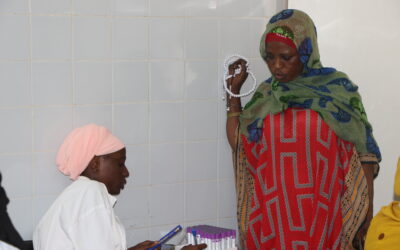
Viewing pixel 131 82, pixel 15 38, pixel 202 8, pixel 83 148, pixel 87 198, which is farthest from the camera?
pixel 202 8

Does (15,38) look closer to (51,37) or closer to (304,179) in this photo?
(51,37)

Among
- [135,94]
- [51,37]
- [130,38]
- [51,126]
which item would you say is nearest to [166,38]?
[130,38]

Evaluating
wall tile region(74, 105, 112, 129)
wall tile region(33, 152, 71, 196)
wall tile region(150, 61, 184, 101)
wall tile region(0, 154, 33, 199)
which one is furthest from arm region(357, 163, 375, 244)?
wall tile region(0, 154, 33, 199)

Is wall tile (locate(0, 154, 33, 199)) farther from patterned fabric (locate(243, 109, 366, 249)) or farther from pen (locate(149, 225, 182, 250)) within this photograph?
patterned fabric (locate(243, 109, 366, 249))

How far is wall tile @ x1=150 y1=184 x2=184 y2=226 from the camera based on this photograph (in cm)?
305

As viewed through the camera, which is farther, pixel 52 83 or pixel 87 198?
pixel 52 83

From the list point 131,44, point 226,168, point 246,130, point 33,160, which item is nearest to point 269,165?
point 246,130

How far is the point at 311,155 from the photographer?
2.82 m

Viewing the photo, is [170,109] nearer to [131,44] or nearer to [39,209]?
[131,44]

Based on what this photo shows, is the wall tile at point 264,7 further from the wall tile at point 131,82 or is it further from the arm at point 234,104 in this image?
the wall tile at point 131,82

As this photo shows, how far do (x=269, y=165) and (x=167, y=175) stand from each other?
474mm

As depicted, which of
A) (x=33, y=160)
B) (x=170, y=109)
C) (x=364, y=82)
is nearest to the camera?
(x=33, y=160)

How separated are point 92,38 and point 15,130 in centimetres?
48

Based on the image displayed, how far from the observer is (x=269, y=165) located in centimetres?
285
